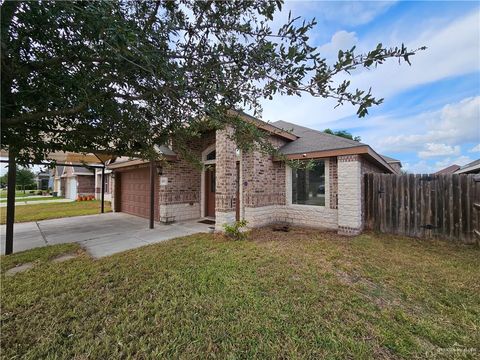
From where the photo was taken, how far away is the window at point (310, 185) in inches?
305

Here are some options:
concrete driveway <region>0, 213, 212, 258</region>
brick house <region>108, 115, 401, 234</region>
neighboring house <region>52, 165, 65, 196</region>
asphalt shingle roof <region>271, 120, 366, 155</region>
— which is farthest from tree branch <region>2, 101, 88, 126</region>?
neighboring house <region>52, 165, 65, 196</region>

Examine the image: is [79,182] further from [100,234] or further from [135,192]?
[100,234]

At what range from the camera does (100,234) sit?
23.4 ft

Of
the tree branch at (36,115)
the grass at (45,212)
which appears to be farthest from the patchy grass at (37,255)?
the grass at (45,212)

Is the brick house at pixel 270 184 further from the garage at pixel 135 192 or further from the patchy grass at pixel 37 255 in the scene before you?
the patchy grass at pixel 37 255

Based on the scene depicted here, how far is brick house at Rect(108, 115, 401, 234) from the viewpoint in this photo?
683 cm

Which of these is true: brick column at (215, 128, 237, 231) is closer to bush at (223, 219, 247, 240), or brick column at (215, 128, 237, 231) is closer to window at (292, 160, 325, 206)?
bush at (223, 219, 247, 240)

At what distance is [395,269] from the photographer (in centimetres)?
418

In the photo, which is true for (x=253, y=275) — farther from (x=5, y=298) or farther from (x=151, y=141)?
(x=5, y=298)

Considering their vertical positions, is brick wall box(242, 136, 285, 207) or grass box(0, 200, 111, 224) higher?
brick wall box(242, 136, 285, 207)

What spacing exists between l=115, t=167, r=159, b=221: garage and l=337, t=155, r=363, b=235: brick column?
7.39 meters

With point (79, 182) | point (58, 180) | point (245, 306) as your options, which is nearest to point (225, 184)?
point (245, 306)

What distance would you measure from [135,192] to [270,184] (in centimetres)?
715

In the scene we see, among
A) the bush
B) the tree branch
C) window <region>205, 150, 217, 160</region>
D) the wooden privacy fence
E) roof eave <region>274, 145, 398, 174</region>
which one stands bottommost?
the bush
